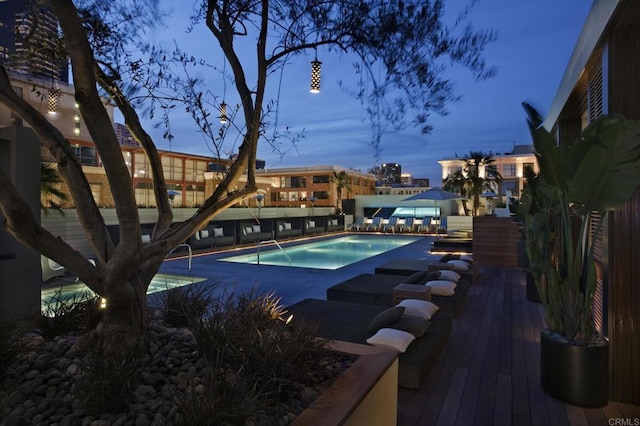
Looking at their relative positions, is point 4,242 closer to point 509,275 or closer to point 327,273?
point 327,273

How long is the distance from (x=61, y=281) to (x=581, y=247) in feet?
27.4

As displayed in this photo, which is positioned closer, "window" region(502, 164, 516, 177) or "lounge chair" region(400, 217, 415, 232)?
"lounge chair" region(400, 217, 415, 232)

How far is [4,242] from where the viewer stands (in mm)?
3484

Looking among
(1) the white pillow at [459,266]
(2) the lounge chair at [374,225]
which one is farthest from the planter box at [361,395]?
(2) the lounge chair at [374,225]

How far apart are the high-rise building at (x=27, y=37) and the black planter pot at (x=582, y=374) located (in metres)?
4.57

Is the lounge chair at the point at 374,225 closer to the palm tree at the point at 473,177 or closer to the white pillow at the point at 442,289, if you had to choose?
the palm tree at the point at 473,177

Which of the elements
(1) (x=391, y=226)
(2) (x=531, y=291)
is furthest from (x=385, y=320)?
(1) (x=391, y=226)

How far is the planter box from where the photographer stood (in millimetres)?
1762

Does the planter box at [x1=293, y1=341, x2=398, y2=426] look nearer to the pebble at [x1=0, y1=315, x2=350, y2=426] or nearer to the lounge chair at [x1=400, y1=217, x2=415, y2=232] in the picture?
the pebble at [x1=0, y1=315, x2=350, y2=426]

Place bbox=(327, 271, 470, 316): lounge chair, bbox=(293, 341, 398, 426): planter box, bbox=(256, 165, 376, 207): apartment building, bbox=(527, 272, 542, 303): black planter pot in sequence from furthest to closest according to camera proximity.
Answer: bbox=(256, 165, 376, 207): apartment building < bbox=(527, 272, 542, 303): black planter pot < bbox=(327, 271, 470, 316): lounge chair < bbox=(293, 341, 398, 426): planter box

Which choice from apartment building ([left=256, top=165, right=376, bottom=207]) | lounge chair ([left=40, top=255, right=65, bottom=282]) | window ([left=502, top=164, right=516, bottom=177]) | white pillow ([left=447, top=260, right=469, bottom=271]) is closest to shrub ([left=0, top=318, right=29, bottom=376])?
lounge chair ([left=40, top=255, right=65, bottom=282])

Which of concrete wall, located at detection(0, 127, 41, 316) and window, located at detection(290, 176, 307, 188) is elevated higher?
window, located at detection(290, 176, 307, 188)

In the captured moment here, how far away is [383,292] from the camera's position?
221 inches

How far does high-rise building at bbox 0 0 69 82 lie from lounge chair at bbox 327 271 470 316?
4335mm
